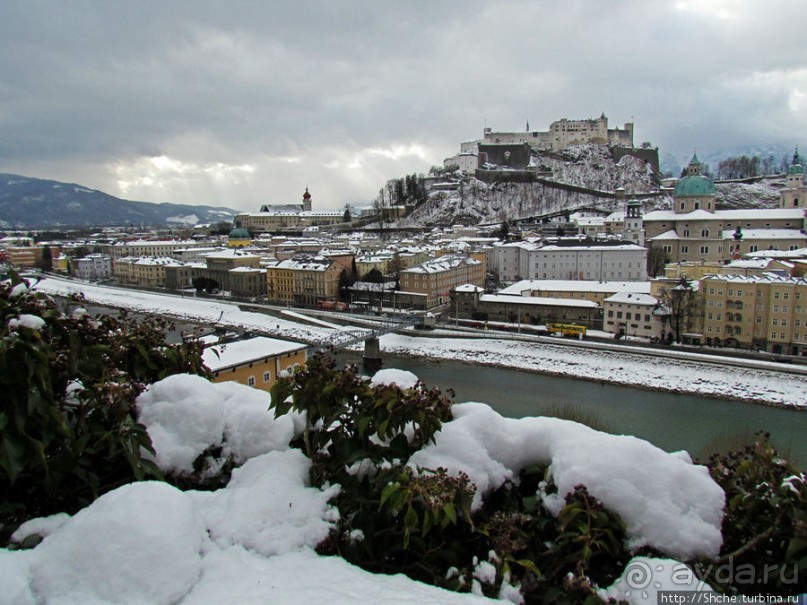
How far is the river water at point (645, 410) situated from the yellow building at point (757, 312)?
4.98 m

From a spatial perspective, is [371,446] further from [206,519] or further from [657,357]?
[657,357]

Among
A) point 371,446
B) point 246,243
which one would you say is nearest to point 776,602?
point 371,446

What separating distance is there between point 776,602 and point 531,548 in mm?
552

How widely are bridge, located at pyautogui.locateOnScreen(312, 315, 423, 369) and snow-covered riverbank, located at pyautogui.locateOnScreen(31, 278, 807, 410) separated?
0.54 metres

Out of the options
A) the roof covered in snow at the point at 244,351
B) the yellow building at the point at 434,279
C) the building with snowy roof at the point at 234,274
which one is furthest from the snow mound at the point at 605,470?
the building with snowy roof at the point at 234,274

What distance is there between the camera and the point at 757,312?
1549cm

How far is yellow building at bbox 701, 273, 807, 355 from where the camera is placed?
14852 mm

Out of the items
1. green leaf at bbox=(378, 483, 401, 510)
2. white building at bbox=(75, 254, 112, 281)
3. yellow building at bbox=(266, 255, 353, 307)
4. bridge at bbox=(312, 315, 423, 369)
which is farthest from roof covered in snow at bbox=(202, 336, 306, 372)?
white building at bbox=(75, 254, 112, 281)

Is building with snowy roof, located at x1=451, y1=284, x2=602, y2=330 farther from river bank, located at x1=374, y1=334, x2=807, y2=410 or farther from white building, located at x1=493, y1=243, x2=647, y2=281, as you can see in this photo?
white building, located at x1=493, y1=243, x2=647, y2=281

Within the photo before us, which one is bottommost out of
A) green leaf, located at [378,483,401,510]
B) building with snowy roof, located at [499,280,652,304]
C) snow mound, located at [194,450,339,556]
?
building with snowy roof, located at [499,280,652,304]

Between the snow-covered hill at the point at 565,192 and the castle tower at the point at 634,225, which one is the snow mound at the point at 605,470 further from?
the snow-covered hill at the point at 565,192

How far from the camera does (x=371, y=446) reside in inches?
67.9

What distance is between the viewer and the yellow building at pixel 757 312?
14852 mm

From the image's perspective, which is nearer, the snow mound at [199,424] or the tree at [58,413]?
the tree at [58,413]
